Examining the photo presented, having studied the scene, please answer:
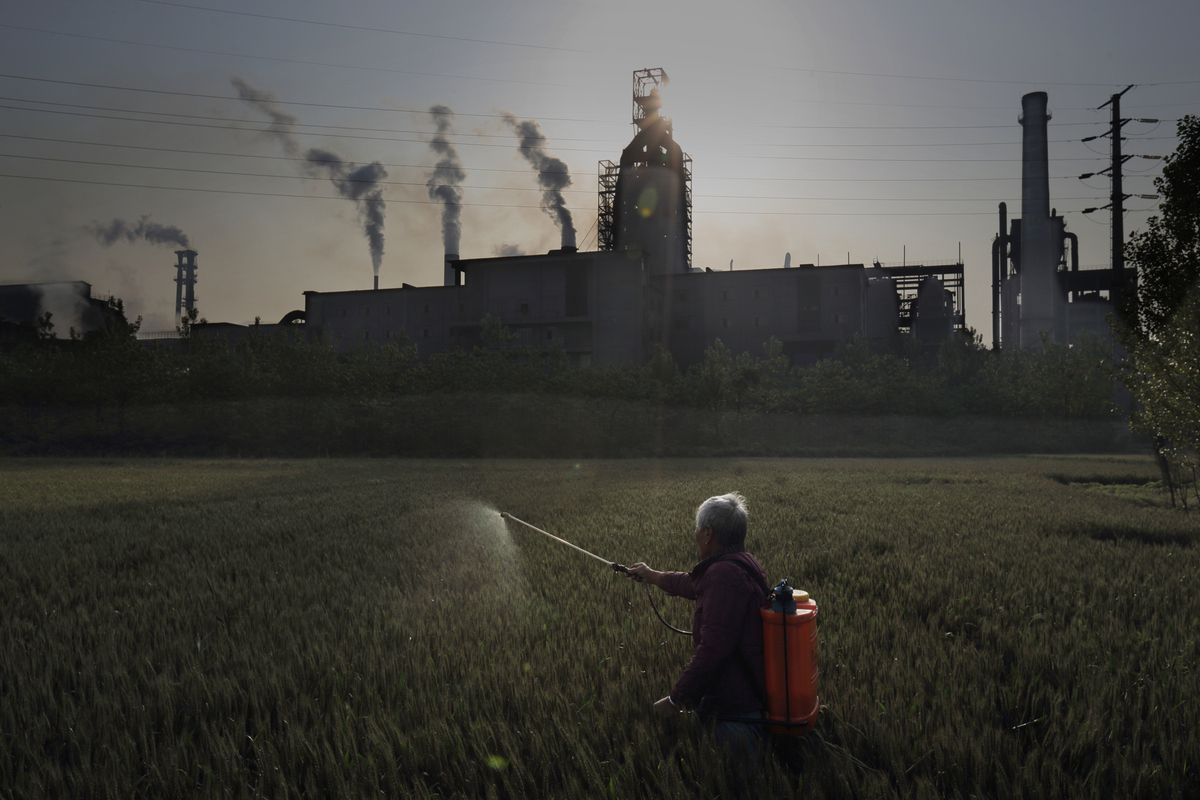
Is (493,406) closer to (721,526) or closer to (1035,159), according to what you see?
(721,526)

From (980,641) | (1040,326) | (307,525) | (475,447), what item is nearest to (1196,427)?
(980,641)

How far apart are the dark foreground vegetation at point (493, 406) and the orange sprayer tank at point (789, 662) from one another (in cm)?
3397

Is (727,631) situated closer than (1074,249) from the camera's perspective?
Yes

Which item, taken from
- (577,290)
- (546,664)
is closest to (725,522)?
(546,664)

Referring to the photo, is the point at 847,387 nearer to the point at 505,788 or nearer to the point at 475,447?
the point at 475,447

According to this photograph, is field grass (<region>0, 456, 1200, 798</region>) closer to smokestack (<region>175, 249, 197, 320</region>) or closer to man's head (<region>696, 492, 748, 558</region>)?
man's head (<region>696, 492, 748, 558</region>)

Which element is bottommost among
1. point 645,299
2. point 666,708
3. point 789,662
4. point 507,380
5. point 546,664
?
point 546,664

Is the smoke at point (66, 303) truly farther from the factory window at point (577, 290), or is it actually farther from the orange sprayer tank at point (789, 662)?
the orange sprayer tank at point (789, 662)

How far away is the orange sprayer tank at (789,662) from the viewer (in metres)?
2.94

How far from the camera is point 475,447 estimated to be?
3744 cm

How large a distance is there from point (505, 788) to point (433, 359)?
4163 centimetres

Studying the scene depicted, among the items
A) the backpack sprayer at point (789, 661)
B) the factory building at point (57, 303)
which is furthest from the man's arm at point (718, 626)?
the factory building at point (57, 303)

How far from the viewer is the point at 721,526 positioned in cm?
322

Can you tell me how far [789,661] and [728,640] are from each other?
0.91ft
